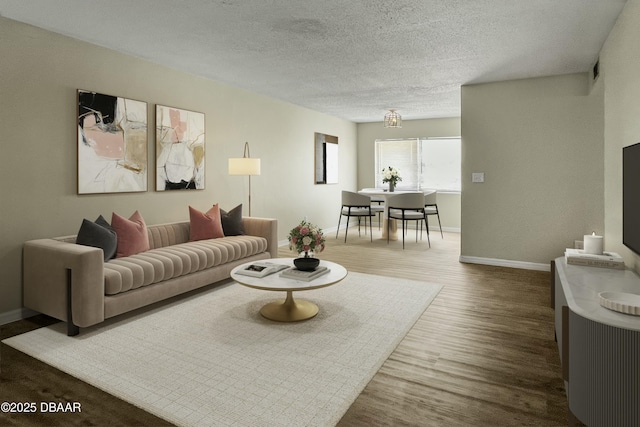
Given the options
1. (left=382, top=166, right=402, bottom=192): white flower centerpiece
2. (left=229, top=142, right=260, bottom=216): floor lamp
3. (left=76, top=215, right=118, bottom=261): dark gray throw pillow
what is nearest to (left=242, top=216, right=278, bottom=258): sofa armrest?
(left=229, top=142, right=260, bottom=216): floor lamp

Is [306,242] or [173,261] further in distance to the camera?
[173,261]

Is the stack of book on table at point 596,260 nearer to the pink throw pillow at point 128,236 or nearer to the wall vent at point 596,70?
the wall vent at point 596,70

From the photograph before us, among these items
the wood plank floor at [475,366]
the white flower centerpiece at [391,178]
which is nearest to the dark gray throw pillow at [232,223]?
A: the wood plank floor at [475,366]

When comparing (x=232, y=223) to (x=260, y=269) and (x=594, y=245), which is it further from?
(x=594, y=245)

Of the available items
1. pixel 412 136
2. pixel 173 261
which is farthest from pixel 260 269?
pixel 412 136

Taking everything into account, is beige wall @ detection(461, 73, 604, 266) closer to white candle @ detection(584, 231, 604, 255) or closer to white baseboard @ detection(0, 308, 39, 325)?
white candle @ detection(584, 231, 604, 255)

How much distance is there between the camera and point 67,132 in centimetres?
366

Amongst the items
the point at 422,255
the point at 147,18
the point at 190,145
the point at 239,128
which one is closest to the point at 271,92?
the point at 239,128

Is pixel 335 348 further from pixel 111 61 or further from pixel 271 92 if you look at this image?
pixel 271 92

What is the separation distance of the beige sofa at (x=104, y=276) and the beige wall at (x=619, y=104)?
3586 mm

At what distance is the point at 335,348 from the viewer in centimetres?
273

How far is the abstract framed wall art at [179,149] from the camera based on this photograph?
4555 millimetres

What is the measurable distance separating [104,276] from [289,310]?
1.48 meters

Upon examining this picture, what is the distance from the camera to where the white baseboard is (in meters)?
3.25
